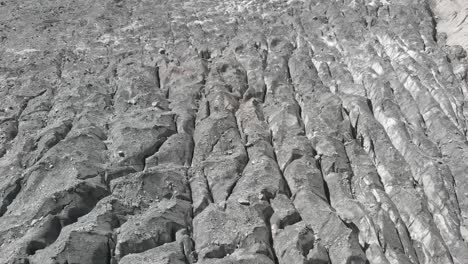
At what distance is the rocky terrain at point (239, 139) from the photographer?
18.0 meters

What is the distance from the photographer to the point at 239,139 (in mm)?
23281

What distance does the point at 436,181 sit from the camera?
20312 mm

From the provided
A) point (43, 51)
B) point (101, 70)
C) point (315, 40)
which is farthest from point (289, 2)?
point (43, 51)

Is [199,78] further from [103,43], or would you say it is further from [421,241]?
[421,241]

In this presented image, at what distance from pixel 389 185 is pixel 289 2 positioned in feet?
68.6

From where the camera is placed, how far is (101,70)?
100ft

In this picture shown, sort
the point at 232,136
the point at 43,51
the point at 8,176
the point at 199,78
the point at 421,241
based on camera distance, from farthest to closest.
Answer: the point at 43,51 < the point at 199,78 < the point at 232,136 < the point at 8,176 < the point at 421,241

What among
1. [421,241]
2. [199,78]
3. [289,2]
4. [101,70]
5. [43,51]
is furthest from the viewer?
[289,2]

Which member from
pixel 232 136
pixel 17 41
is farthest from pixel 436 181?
pixel 17 41

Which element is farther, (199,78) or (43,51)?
(43,51)

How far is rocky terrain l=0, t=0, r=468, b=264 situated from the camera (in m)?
18.0

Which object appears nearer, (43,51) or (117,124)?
(117,124)

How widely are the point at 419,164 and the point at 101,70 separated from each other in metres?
18.8

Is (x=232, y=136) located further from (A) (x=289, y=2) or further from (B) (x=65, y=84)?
(A) (x=289, y=2)
